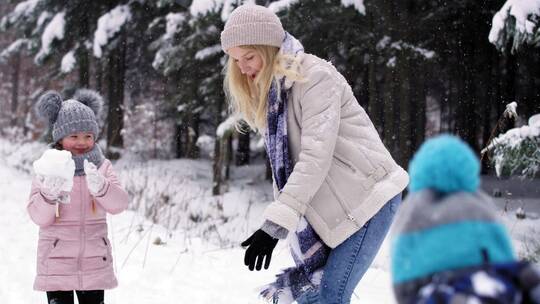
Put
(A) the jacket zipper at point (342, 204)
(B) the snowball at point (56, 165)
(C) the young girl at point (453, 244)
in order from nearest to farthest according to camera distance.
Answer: (C) the young girl at point (453, 244), (A) the jacket zipper at point (342, 204), (B) the snowball at point (56, 165)

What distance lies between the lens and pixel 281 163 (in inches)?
102

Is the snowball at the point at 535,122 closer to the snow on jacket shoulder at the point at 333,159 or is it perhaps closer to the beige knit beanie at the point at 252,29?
the snow on jacket shoulder at the point at 333,159

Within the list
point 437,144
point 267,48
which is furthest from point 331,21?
point 437,144

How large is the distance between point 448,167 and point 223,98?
11826 mm

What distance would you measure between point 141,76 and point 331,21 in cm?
1121

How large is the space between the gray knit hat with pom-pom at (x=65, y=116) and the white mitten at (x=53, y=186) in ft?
1.21

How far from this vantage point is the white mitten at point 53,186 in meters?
2.90

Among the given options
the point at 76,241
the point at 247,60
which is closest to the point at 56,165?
the point at 76,241

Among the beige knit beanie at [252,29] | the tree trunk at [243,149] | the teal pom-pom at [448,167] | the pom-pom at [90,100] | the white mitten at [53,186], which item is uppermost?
the beige knit beanie at [252,29]

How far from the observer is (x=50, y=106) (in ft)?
10.7

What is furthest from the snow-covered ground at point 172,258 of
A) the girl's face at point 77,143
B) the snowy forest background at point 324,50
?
the snowy forest background at point 324,50

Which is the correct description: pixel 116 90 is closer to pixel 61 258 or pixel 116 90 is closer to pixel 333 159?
pixel 61 258

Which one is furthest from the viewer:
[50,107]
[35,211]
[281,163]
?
[50,107]

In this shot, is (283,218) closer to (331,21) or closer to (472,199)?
(472,199)
